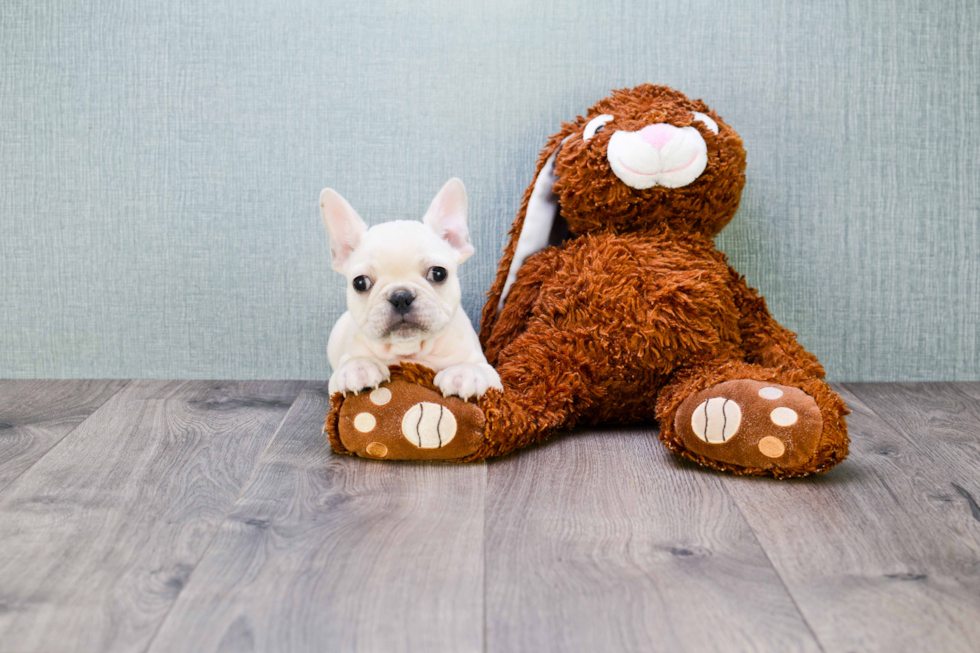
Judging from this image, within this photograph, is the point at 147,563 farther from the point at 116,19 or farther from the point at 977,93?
the point at 977,93

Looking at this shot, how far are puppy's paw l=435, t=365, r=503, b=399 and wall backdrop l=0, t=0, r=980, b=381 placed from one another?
1.56ft

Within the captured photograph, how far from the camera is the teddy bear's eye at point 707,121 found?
1347 millimetres

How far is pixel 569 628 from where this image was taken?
2.37 feet

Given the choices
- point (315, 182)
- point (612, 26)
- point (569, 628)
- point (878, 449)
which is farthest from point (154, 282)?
point (878, 449)

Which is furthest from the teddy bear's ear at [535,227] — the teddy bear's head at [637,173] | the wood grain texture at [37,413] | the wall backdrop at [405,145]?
the wood grain texture at [37,413]

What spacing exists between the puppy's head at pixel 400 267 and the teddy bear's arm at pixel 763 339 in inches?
20.1

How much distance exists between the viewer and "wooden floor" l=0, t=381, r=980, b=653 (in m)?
0.72

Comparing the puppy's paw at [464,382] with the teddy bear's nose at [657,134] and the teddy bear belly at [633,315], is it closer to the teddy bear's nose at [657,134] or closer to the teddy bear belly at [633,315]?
the teddy bear belly at [633,315]

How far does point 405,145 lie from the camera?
5.27 ft

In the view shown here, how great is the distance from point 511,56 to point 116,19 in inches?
30.2

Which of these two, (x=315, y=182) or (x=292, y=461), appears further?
(x=315, y=182)

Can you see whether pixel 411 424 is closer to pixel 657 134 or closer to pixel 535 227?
pixel 535 227

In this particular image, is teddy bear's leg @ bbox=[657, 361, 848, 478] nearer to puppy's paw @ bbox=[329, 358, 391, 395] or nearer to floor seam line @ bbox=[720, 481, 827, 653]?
floor seam line @ bbox=[720, 481, 827, 653]

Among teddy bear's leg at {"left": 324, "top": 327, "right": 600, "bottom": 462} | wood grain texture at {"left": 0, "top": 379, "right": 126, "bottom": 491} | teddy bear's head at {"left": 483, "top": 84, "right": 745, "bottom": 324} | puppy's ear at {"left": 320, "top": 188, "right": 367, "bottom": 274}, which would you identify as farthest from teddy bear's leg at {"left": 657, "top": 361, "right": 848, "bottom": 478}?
wood grain texture at {"left": 0, "top": 379, "right": 126, "bottom": 491}
